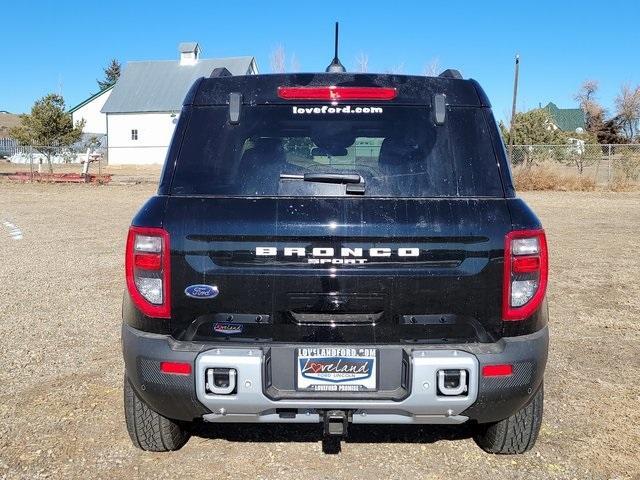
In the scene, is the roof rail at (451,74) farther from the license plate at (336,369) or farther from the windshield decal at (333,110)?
the license plate at (336,369)

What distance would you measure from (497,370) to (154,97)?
5278 cm

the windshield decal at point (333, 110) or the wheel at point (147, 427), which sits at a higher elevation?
the windshield decal at point (333, 110)

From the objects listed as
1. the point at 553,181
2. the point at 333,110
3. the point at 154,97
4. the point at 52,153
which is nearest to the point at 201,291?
the point at 333,110

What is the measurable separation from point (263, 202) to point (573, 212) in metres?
16.4

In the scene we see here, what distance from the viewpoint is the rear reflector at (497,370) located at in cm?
255

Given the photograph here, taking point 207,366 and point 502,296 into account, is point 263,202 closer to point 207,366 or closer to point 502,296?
point 207,366

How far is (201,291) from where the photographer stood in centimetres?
256

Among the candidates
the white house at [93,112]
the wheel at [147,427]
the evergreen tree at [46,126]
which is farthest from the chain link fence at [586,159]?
the white house at [93,112]

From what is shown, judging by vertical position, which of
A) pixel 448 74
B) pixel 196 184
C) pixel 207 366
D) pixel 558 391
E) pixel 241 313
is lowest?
pixel 558 391

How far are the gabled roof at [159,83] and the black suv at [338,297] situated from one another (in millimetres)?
49659

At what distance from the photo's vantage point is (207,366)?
2.54 metres

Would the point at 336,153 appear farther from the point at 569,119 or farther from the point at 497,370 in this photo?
the point at 569,119

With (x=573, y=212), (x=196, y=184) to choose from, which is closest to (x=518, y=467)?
(x=196, y=184)

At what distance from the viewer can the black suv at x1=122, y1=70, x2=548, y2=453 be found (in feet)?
8.33
